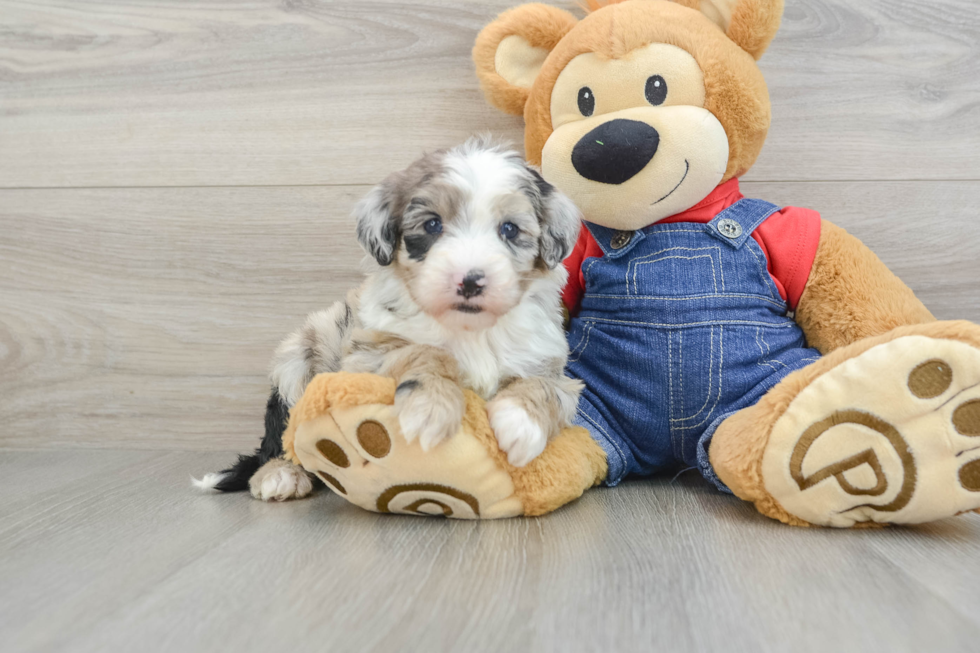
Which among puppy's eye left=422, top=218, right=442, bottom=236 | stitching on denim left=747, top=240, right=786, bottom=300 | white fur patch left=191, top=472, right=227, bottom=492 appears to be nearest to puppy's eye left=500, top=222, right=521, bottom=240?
puppy's eye left=422, top=218, right=442, bottom=236

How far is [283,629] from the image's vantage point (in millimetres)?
886

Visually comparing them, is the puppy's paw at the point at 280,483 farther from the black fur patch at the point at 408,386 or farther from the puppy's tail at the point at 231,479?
the black fur patch at the point at 408,386

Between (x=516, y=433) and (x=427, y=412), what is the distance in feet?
0.56

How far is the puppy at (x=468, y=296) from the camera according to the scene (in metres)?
1.24

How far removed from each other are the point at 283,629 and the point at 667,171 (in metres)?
1.15

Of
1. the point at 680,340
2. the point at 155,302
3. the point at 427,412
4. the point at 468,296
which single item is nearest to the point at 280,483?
the point at 427,412

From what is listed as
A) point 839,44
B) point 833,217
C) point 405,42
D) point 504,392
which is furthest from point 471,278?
point 839,44

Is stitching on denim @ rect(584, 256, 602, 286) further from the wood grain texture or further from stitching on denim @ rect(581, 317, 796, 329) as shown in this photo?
the wood grain texture

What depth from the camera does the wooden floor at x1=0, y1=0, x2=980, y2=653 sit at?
4.27 ft

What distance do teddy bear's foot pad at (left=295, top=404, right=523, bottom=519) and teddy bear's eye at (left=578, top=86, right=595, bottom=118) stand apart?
0.81m

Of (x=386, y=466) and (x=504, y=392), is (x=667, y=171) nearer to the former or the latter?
(x=504, y=392)

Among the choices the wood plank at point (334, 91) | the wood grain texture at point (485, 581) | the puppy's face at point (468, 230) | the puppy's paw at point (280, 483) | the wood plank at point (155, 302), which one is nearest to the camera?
the wood grain texture at point (485, 581)

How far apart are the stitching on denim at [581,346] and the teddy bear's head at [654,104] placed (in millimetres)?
252

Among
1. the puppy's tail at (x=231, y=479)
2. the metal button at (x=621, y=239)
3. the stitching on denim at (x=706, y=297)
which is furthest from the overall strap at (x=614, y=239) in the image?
the puppy's tail at (x=231, y=479)
